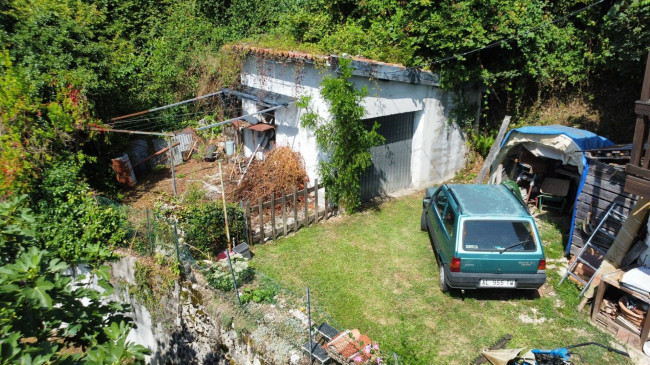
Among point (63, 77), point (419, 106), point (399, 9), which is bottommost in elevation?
point (419, 106)

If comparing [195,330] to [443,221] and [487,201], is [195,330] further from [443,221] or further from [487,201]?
[487,201]

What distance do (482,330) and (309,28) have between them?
10.2 m

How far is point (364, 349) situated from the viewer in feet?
17.7

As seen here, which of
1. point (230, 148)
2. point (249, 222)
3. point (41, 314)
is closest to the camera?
point (41, 314)

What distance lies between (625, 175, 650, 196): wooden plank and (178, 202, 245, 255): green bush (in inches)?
281

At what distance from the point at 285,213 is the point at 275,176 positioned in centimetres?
151

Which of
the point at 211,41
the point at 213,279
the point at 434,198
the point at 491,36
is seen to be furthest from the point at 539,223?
the point at 211,41

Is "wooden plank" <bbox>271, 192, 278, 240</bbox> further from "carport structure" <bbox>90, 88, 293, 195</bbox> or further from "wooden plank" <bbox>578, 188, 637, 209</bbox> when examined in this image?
"wooden plank" <bbox>578, 188, 637, 209</bbox>

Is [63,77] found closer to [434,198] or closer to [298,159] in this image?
[298,159]

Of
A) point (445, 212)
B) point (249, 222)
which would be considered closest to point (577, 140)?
point (445, 212)

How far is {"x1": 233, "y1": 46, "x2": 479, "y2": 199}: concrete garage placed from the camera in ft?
35.6

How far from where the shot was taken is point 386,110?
Result: 11.3 metres

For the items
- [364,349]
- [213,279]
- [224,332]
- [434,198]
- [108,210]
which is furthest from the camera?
[434,198]

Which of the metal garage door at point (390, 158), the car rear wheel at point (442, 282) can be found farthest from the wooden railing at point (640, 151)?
A: the metal garage door at point (390, 158)
